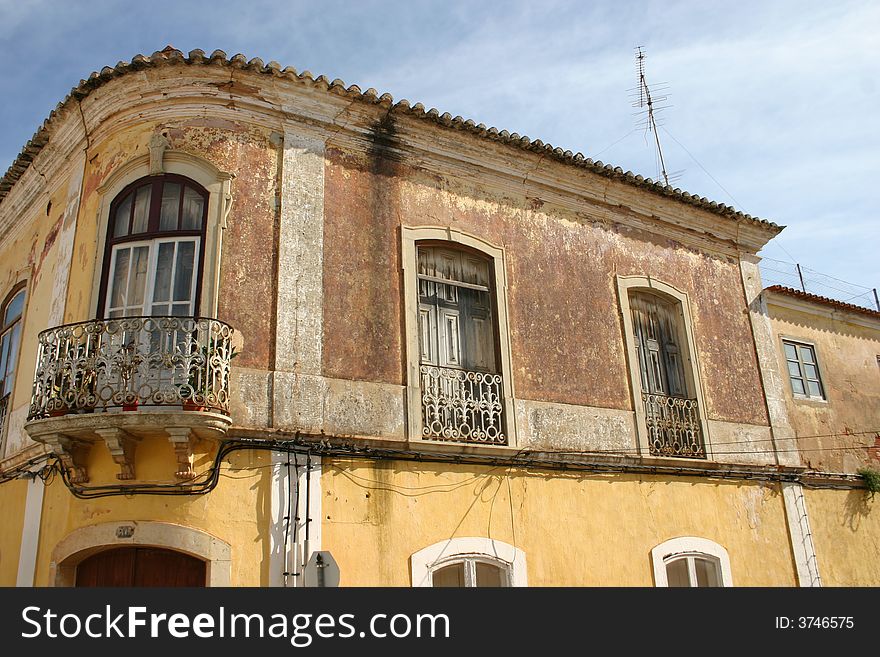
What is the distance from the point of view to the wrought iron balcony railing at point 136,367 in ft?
23.8

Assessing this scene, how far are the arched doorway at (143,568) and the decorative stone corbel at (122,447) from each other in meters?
0.80

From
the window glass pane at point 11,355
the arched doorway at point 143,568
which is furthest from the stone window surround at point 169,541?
the window glass pane at point 11,355

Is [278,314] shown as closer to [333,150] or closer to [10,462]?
[333,150]

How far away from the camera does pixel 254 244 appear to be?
853 centimetres

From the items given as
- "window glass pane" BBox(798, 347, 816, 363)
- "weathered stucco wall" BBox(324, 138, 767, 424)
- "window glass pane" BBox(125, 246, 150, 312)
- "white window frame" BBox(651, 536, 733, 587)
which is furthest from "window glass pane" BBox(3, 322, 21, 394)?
"window glass pane" BBox(798, 347, 816, 363)

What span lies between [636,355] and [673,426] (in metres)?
1.08

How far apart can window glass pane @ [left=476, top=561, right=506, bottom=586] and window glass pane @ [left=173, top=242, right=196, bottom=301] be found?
4293 mm

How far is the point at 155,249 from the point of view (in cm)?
849

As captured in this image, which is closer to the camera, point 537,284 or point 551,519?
point 551,519

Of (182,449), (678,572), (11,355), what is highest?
(11,355)

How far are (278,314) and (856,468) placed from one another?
381 inches

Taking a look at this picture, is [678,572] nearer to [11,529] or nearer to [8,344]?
[11,529]

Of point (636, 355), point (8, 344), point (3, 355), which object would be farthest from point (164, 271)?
point (636, 355)

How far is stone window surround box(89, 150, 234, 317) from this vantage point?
8.20 metres
